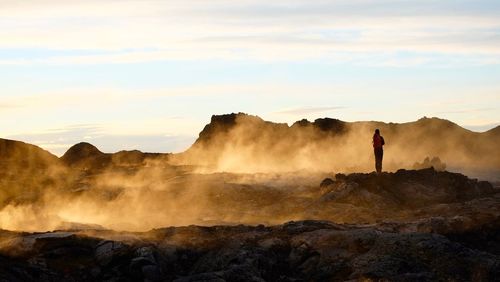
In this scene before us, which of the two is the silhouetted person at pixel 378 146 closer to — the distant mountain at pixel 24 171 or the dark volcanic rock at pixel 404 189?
the dark volcanic rock at pixel 404 189

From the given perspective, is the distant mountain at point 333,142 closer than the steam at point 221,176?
No

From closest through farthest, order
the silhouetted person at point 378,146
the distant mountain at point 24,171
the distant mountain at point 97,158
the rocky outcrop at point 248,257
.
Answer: the rocky outcrop at point 248,257 → the silhouetted person at point 378,146 → the distant mountain at point 24,171 → the distant mountain at point 97,158

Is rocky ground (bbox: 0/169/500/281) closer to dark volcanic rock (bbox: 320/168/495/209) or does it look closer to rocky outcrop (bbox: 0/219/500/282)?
rocky outcrop (bbox: 0/219/500/282)

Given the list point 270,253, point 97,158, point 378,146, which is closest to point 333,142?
point 97,158

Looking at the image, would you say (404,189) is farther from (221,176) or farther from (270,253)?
(270,253)

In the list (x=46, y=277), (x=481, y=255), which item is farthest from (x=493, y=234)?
(x=46, y=277)

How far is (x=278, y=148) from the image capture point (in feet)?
208

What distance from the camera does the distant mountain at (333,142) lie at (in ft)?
202

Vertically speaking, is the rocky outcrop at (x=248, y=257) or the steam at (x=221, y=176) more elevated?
the steam at (x=221, y=176)

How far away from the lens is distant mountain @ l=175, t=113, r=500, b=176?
6159 centimetres

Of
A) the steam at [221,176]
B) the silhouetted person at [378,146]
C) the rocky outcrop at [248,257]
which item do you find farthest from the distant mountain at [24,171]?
the silhouetted person at [378,146]

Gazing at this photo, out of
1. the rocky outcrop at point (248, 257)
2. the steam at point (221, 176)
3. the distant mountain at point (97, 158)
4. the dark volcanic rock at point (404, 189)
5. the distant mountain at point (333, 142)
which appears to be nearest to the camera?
the rocky outcrop at point (248, 257)

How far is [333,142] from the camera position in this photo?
64.2 m

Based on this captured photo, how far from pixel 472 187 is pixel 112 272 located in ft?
65.4
